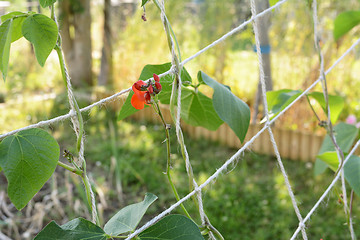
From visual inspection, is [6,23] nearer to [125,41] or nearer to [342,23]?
[342,23]

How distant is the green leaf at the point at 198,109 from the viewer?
710 millimetres

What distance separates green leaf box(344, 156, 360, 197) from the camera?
0.80 m

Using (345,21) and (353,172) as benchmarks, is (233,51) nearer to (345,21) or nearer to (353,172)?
(345,21)

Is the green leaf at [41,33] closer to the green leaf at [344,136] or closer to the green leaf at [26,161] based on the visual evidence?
the green leaf at [26,161]

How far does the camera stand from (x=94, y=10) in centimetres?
638

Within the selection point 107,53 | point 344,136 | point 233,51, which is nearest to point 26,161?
point 344,136

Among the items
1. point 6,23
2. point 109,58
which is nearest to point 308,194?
point 6,23

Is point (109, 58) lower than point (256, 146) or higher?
higher

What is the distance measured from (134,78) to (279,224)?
2.46 m

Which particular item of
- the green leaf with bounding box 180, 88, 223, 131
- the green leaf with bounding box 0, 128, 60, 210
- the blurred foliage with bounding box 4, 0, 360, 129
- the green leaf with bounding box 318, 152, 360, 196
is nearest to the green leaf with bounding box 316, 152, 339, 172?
the green leaf with bounding box 318, 152, 360, 196

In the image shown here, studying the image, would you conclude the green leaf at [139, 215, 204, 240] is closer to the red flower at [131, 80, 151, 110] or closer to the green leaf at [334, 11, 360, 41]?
the red flower at [131, 80, 151, 110]

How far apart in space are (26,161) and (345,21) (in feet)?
2.74

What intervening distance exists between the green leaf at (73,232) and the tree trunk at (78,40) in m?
4.31

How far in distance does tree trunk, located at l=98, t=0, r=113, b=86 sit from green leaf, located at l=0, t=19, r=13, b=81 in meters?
4.03
